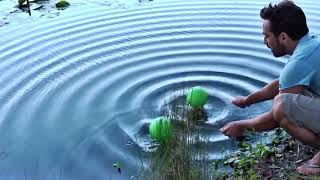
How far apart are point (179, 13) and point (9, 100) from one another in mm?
4453

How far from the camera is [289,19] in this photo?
15.0 feet

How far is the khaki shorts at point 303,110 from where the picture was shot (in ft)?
14.6

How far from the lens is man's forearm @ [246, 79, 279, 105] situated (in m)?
5.58

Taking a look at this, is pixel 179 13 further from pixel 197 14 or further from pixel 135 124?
pixel 135 124

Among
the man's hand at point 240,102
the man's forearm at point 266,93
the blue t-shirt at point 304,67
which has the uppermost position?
the blue t-shirt at point 304,67

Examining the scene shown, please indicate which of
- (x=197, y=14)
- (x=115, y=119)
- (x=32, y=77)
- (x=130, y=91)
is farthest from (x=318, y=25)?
(x=32, y=77)

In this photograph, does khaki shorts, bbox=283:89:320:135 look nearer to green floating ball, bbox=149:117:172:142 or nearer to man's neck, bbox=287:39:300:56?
man's neck, bbox=287:39:300:56

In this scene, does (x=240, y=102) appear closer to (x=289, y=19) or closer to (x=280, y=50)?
(x=280, y=50)

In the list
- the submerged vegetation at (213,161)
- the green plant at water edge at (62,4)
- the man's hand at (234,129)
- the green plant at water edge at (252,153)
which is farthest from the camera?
the green plant at water edge at (62,4)

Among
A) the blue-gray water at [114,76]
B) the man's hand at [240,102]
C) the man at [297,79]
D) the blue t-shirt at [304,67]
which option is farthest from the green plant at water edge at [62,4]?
the blue t-shirt at [304,67]

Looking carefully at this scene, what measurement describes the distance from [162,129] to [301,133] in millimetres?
1584

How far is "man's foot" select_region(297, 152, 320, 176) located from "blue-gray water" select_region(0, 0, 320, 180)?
1.10 m

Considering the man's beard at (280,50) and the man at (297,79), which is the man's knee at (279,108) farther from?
the man's beard at (280,50)

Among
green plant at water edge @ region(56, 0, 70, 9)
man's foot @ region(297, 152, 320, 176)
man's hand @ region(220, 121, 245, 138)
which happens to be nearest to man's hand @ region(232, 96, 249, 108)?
man's hand @ region(220, 121, 245, 138)
